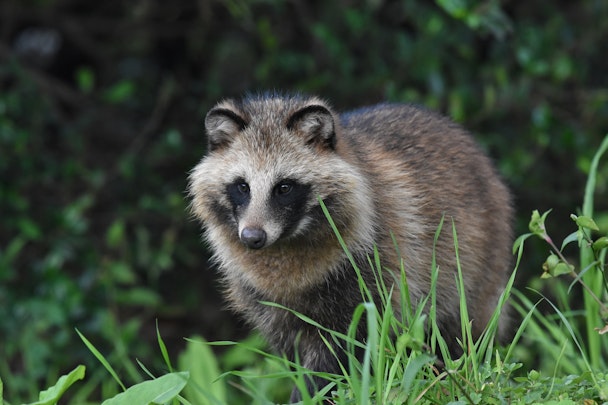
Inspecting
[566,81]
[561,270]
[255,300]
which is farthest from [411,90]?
[561,270]

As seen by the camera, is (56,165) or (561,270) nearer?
(561,270)

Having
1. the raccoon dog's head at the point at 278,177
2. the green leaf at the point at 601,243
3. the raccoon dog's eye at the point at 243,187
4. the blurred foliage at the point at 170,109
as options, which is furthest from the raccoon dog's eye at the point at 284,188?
the blurred foliage at the point at 170,109

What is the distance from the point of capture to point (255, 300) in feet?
13.2

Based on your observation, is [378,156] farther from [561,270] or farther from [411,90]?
[411,90]

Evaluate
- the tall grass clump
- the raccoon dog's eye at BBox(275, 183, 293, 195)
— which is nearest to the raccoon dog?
the raccoon dog's eye at BBox(275, 183, 293, 195)

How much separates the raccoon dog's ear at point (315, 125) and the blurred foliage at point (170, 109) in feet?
7.26

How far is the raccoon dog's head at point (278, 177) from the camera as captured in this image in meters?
3.76

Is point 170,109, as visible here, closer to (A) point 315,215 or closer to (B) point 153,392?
(A) point 315,215

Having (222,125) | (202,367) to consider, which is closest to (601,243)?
(222,125)

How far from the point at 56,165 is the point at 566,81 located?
3611 mm

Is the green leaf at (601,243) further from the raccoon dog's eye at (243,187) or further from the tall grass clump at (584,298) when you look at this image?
the raccoon dog's eye at (243,187)

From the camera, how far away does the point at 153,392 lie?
2945mm

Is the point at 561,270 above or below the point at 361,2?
below

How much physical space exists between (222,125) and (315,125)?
0.40 metres
